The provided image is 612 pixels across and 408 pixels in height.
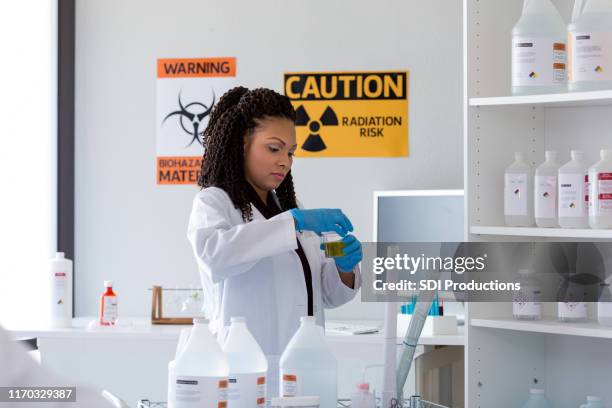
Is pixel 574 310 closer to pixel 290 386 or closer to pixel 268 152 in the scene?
pixel 268 152

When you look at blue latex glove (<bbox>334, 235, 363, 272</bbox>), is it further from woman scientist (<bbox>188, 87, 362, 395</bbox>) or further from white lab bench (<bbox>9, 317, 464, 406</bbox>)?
white lab bench (<bbox>9, 317, 464, 406</bbox>)

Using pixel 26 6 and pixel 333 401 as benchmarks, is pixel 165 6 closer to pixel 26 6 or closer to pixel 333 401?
pixel 26 6

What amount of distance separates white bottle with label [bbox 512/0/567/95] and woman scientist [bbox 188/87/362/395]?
26.4 inches

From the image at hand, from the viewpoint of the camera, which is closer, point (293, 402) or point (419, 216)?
point (293, 402)

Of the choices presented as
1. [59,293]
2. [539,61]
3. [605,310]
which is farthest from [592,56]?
[59,293]

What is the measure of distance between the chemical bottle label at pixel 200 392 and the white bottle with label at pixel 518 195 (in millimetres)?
1277

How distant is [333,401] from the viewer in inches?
66.4

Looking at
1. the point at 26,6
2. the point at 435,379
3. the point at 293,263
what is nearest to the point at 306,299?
the point at 293,263

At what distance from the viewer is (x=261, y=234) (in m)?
2.04

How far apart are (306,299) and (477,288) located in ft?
2.19

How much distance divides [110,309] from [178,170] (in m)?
0.79

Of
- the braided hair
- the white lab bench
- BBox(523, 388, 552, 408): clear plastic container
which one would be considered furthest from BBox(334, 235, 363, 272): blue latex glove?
the white lab bench

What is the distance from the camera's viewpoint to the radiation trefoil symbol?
412 cm

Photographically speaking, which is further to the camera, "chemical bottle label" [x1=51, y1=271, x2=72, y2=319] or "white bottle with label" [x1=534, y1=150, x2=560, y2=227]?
"chemical bottle label" [x1=51, y1=271, x2=72, y2=319]
